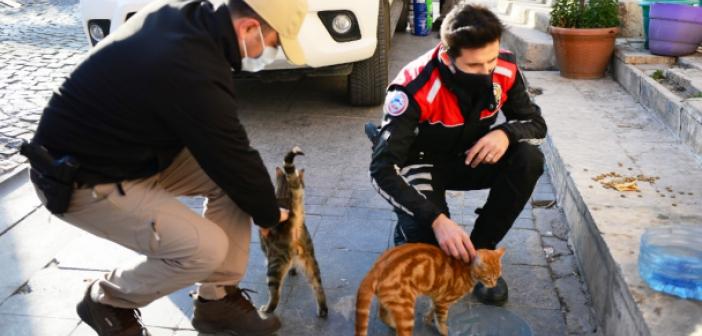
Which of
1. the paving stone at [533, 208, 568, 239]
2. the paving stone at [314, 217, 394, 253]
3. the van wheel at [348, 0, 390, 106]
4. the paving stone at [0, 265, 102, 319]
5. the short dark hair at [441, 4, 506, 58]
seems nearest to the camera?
the short dark hair at [441, 4, 506, 58]

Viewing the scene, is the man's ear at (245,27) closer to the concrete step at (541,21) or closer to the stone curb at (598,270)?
the stone curb at (598,270)

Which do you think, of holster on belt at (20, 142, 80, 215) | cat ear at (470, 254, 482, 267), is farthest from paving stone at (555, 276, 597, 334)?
holster on belt at (20, 142, 80, 215)

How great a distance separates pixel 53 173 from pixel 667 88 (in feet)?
13.6

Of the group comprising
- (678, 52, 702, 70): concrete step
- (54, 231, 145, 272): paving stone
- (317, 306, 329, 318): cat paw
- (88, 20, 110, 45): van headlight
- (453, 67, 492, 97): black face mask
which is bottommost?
(317, 306, 329, 318): cat paw

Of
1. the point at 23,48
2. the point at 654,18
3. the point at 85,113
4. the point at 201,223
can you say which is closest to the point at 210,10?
the point at 85,113

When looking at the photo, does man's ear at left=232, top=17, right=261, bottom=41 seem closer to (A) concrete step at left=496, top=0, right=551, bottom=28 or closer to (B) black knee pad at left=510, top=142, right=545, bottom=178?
(B) black knee pad at left=510, top=142, right=545, bottom=178

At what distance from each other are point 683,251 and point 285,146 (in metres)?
3.12

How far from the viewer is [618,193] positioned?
3.40 meters

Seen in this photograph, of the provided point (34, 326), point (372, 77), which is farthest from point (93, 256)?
point (372, 77)

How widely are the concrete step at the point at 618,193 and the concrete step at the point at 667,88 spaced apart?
0.06 meters

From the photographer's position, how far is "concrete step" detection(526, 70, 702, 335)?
8.00 ft

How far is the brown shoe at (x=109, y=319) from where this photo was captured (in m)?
2.66

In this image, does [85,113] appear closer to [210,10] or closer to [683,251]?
[210,10]

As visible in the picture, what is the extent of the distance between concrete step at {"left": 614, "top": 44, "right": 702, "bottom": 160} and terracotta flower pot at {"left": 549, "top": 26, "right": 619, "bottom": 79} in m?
0.13
